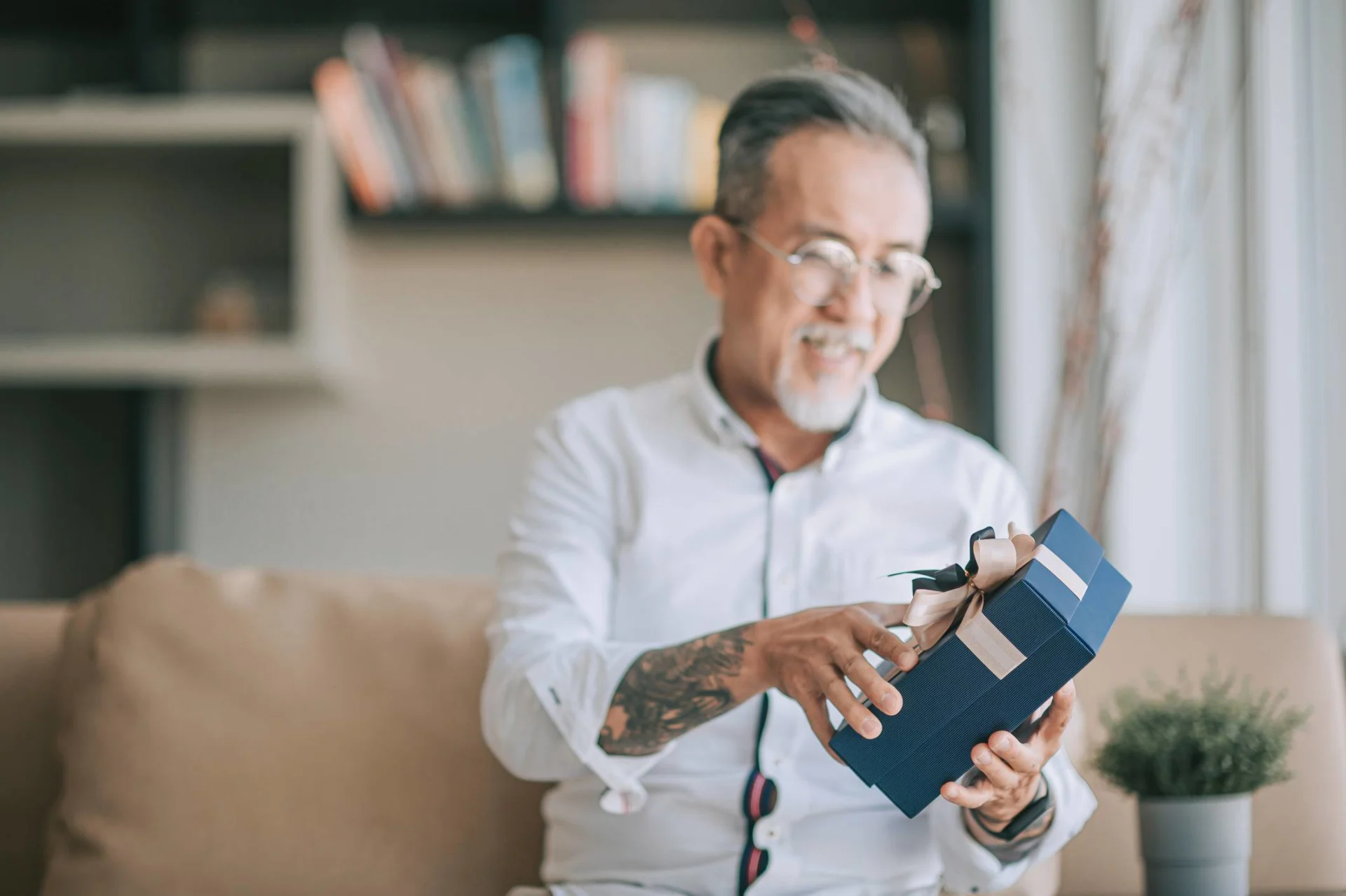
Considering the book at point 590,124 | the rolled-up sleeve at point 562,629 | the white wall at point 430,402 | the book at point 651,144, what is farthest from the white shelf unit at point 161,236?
the rolled-up sleeve at point 562,629

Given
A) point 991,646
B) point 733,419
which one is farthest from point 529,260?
point 991,646

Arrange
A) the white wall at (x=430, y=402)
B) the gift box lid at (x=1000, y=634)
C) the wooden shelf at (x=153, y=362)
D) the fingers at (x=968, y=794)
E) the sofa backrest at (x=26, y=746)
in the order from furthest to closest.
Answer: the white wall at (x=430, y=402) → the wooden shelf at (x=153, y=362) → the sofa backrest at (x=26, y=746) → the fingers at (x=968, y=794) → the gift box lid at (x=1000, y=634)

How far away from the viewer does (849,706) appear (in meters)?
0.99

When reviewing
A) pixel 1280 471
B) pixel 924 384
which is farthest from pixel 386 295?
pixel 1280 471

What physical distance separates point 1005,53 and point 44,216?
7.18 feet

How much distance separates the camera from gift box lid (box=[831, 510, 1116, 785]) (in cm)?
93

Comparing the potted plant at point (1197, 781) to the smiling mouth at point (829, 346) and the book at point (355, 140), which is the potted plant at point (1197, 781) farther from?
the book at point (355, 140)

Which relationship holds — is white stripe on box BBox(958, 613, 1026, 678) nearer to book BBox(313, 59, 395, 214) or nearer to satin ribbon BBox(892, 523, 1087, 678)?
satin ribbon BBox(892, 523, 1087, 678)

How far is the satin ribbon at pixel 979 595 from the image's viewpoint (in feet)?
3.09

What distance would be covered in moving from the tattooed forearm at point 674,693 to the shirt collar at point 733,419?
0.34 m

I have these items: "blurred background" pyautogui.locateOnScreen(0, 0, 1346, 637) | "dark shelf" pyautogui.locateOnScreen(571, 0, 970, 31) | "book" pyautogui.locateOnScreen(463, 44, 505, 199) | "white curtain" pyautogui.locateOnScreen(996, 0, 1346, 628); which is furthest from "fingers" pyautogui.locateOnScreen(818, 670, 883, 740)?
"dark shelf" pyautogui.locateOnScreen(571, 0, 970, 31)

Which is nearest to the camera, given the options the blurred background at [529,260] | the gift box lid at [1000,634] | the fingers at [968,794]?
the gift box lid at [1000,634]

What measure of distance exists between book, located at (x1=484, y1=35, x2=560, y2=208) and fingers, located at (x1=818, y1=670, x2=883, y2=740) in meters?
1.95

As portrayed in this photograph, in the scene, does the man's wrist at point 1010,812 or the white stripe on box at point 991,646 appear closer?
the white stripe on box at point 991,646
